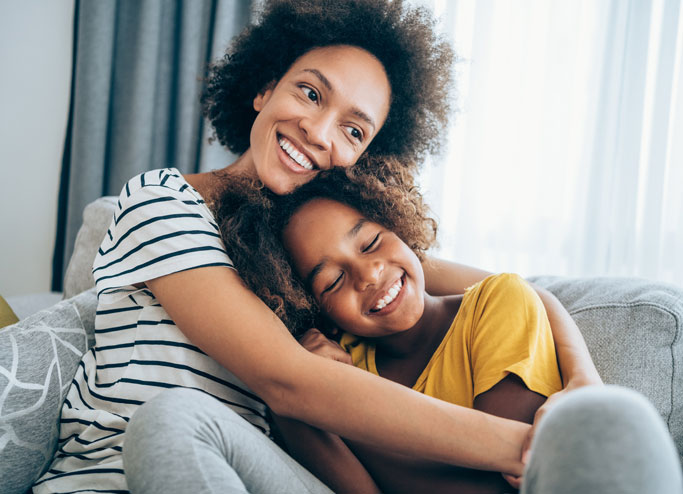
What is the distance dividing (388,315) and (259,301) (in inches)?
10.9

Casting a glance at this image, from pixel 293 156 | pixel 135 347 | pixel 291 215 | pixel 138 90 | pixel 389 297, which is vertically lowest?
pixel 135 347

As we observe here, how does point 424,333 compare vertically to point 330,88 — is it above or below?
below

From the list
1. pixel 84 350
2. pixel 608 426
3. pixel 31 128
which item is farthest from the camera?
pixel 31 128

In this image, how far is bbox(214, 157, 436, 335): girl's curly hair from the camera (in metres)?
1.04

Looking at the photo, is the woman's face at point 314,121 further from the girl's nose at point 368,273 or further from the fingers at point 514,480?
the fingers at point 514,480

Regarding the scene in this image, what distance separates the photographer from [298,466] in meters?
0.87

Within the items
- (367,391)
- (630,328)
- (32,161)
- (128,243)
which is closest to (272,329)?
(367,391)

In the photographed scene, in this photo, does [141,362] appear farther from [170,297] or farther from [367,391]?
[367,391]

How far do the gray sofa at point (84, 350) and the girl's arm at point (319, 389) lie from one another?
0.32 m

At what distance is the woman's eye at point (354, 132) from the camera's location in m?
1.27

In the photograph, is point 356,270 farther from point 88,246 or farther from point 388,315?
point 88,246

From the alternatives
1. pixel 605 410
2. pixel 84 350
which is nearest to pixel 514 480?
pixel 605 410

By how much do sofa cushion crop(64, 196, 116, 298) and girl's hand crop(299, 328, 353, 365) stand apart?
2.56 feet

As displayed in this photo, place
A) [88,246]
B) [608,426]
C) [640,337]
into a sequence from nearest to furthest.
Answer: [608,426], [640,337], [88,246]
